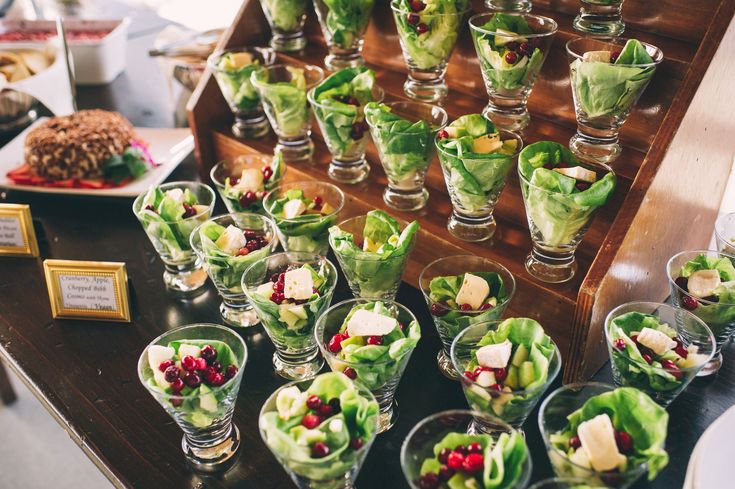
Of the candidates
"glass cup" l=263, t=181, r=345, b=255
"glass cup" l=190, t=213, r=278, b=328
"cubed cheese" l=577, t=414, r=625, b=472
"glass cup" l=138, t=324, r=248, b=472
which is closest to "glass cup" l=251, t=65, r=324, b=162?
"glass cup" l=263, t=181, r=345, b=255

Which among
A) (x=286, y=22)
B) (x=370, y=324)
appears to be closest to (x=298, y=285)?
(x=370, y=324)

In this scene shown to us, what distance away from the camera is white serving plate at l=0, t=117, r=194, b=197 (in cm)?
185

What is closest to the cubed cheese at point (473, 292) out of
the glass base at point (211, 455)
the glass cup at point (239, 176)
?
the glass base at point (211, 455)

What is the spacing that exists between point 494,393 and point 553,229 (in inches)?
13.3

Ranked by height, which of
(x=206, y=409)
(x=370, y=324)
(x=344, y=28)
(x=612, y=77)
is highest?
(x=612, y=77)

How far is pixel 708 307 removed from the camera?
4.03 ft

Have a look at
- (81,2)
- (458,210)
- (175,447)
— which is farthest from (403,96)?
(81,2)

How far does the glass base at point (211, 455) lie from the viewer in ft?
3.87

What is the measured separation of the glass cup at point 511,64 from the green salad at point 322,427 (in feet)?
2.16

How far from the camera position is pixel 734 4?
3.95 feet

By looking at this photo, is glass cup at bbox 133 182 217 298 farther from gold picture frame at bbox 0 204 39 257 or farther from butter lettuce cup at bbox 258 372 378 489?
butter lettuce cup at bbox 258 372 378 489

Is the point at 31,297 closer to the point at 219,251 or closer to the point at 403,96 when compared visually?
the point at 219,251

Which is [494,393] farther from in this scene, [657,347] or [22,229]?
[22,229]

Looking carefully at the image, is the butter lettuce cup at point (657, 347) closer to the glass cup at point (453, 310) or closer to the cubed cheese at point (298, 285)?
the glass cup at point (453, 310)
